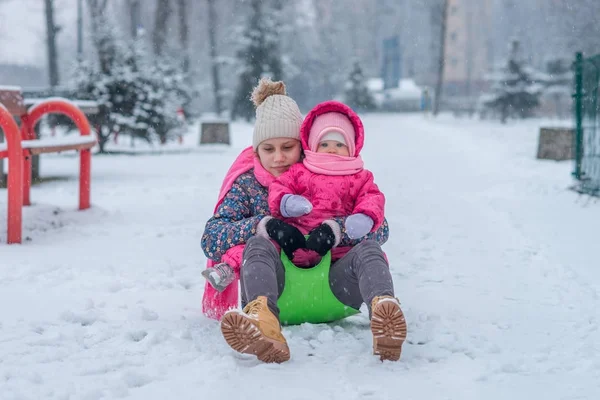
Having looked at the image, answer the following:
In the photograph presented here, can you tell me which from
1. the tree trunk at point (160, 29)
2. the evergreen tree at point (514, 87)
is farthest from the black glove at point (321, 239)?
the evergreen tree at point (514, 87)

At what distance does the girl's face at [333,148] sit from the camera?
323 cm

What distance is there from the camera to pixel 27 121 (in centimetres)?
704

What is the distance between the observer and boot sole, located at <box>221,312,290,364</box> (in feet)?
8.33

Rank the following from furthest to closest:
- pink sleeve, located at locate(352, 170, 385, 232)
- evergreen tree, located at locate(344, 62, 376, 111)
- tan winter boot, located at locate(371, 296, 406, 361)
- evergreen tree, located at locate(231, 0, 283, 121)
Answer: evergreen tree, located at locate(344, 62, 376, 111) < evergreen tree, located at locate(231, 0, 283, 121) < pink sleeve, located at locate(352, 170, 385, 232) < tan winter boot, located at locate(371, 296, 406, 361)

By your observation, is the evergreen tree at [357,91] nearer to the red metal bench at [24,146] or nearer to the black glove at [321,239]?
the red metal bench at [24,146]

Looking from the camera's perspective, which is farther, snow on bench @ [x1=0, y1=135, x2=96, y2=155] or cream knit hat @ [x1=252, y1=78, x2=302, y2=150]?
snow on bench @ [x1=0, y1=135, x2=96, y2=155]

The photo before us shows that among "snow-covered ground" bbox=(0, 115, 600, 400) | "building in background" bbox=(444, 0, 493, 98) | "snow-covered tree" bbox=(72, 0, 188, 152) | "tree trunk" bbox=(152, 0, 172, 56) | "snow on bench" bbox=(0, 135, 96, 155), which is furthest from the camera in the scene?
"building in background" bbox=(444, 0, 493, 98)

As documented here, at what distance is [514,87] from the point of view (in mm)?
29156

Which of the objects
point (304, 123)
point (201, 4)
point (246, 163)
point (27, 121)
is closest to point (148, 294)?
point (246, 163)

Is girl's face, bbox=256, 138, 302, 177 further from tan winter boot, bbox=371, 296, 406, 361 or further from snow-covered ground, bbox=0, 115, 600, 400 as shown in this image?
tan winter boot, bbox=371, 296, 406, 361

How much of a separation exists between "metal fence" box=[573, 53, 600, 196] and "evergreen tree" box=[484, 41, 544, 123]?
21121mm

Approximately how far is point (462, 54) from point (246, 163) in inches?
2641

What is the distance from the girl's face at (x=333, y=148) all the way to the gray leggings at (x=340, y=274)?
0.46 meters

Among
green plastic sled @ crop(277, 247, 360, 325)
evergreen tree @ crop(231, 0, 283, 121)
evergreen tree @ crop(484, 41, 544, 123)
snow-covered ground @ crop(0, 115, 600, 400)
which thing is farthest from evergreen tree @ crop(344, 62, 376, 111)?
green plastic sled @ crop(277, 247, 360, 325)
